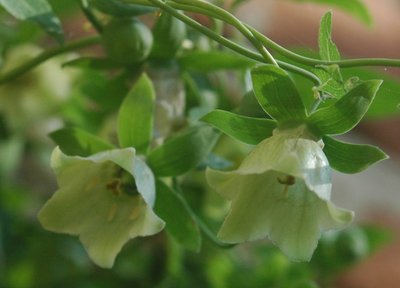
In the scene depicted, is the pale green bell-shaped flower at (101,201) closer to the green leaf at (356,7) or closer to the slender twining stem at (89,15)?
the slender twining stem at (89,15)

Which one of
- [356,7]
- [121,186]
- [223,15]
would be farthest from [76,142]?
[356,7]

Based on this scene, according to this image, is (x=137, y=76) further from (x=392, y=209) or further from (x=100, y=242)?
(x=392, y=209)

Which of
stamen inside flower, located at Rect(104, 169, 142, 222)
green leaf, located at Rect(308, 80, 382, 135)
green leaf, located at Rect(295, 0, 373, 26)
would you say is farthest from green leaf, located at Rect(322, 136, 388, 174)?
green leaf, located at Rect(295, 0, 373, 26)

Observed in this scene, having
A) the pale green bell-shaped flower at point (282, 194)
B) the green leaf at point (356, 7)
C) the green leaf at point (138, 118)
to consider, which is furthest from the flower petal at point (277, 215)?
the green leaf at point (356, 7)

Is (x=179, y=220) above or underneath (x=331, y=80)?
underneath

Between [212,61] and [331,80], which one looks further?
[212,61]

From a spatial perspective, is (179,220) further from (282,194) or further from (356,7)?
(356,7)
